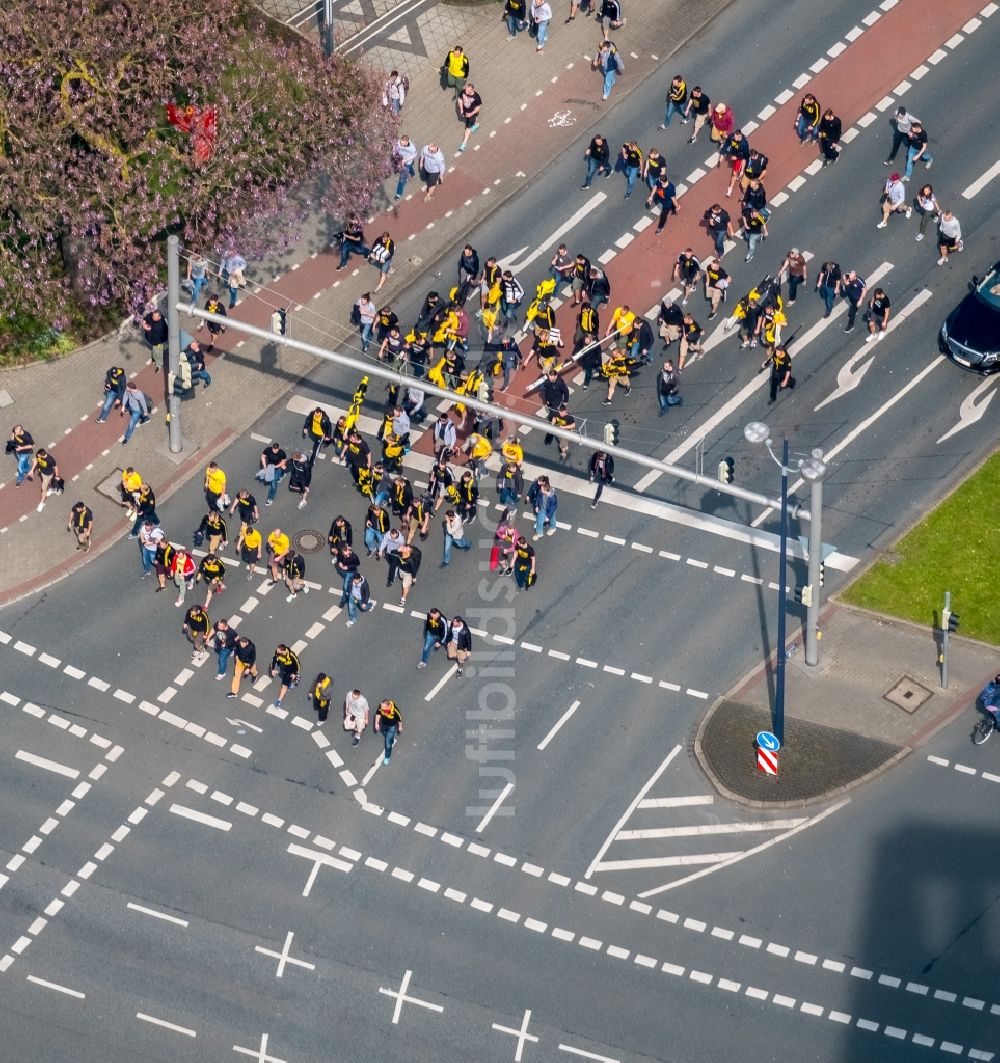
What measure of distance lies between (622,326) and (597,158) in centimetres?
658

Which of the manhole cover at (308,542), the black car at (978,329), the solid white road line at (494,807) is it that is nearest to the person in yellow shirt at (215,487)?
the manhole cover at (308,542)

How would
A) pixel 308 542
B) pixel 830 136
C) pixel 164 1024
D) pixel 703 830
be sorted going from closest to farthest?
1. pixel 164 1024
2. pixel 703 830
3. pixel 308 542
4. pixel 830 136

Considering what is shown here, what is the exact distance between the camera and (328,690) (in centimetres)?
6412

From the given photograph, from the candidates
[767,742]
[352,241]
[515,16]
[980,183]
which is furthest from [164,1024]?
[980,183]

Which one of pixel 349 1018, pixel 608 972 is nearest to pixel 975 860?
pixel 608 972

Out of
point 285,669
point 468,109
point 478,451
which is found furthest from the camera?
point 468,109

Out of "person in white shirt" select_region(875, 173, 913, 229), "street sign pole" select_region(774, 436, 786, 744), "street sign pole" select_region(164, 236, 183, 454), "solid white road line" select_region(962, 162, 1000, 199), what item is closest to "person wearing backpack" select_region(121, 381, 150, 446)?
"street sign pole" select_region(164, 236, 183, 454)

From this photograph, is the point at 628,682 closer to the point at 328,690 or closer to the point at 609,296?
the point at 328,690

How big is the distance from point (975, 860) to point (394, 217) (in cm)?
2510

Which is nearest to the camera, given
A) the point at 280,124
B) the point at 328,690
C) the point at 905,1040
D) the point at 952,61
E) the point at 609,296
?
the point at 905,1040

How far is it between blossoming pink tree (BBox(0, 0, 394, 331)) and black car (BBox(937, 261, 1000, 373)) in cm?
1592

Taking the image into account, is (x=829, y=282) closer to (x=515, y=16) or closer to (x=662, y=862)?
(x=515, y=16)

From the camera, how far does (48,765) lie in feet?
209

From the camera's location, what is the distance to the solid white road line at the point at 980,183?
2940 inches
